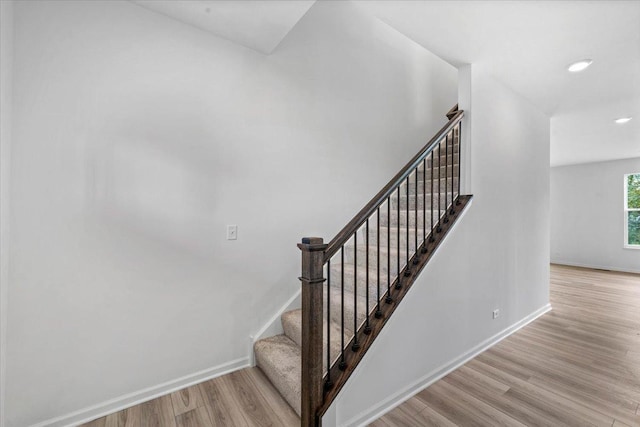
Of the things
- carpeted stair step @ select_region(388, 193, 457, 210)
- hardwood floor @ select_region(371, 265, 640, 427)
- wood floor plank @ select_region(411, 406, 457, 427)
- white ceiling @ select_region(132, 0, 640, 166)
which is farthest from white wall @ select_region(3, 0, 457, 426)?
hardwood floor @ select_region(371, 265, 640, 427)

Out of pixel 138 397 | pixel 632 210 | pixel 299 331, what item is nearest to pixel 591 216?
pixel 632 210

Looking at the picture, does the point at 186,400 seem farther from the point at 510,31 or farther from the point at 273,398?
the point at 510,31

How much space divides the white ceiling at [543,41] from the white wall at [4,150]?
Answer: 2026mm

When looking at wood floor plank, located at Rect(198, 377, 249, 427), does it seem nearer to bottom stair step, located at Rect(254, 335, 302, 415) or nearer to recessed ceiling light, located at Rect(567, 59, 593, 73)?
bottom stair step, located at Rect(254, 335, 302, 415)

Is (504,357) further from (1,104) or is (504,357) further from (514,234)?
(1,104)

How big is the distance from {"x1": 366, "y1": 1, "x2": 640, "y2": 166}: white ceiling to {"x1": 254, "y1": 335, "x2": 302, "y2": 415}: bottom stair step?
252 centimetres

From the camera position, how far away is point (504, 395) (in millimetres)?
2041

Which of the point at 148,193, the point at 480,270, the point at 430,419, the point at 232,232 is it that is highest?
the point at 148,193

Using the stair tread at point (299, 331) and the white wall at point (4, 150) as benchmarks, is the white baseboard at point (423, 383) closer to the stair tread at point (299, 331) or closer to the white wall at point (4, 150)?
the stair tread at point (299, 331)

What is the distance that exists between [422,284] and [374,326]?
50 cm

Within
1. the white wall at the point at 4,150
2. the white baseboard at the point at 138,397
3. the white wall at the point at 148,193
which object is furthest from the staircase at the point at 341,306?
the white wall at the point at 4,150

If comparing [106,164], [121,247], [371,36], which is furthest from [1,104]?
[371,36]

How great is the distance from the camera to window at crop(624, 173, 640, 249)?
619cm

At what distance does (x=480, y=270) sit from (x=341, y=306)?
156 centimetres
